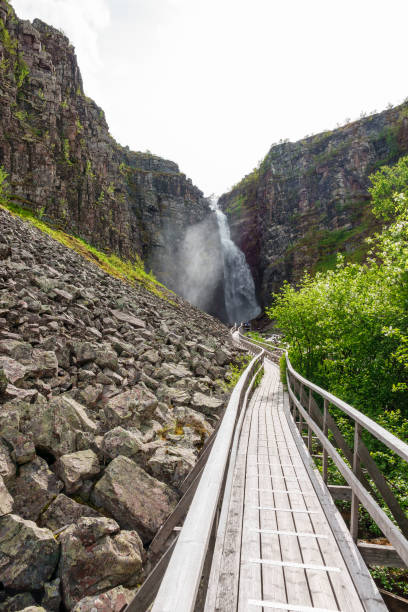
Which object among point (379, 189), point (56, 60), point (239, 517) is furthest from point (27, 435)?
point (56, 60)

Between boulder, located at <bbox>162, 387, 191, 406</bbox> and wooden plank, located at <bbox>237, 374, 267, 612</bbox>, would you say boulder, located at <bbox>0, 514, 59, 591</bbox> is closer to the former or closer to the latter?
wooden plank, located at <bbox>237, 374, 267, 612</bbox>

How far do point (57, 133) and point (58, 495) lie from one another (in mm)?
44740

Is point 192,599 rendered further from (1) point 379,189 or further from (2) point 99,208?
(1) point 379,189

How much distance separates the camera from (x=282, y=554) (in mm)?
3191

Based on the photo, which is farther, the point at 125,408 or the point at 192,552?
the point at 125,408

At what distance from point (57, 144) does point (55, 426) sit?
42741 mm

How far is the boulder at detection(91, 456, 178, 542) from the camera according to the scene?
3.73m

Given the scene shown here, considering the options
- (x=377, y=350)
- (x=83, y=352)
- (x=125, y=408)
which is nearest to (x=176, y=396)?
(x=125, y=408)

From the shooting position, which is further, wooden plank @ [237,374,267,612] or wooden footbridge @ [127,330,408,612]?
wooden plank @ [237,374,267,612]

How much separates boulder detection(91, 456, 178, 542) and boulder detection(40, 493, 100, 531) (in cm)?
23

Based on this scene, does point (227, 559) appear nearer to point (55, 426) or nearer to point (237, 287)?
point (55, 426)

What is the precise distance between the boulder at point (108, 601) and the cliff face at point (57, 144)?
3457cm

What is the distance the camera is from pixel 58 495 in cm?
357

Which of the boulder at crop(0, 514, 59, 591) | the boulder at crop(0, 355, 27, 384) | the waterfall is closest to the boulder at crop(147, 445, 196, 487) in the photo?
the boulder at crop(0, 514, 59, 591)
